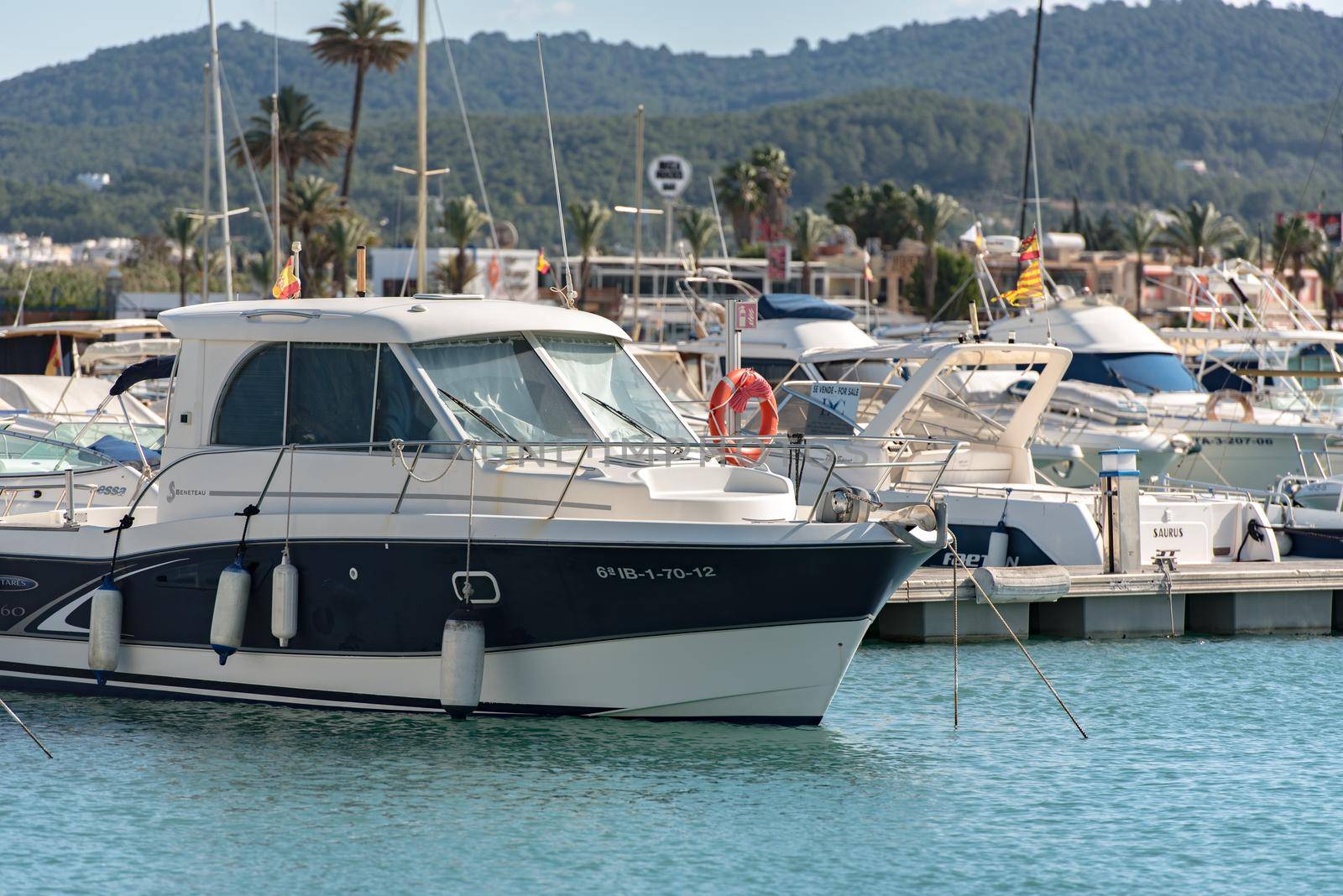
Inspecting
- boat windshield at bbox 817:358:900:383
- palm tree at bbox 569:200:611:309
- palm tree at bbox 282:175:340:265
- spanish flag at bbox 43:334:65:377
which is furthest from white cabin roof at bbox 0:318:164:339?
palm tree at bbox 569:200:611:309

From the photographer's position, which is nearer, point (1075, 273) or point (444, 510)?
point (444, 510)

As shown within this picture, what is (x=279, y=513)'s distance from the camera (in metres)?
10.5

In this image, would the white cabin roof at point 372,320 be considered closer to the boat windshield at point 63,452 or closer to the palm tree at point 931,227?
the boat windshield at point 63,452

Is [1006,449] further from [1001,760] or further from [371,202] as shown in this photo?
[371,202]

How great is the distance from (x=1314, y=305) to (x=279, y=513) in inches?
3507

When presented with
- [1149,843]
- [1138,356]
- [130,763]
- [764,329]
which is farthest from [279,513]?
[1138,356]

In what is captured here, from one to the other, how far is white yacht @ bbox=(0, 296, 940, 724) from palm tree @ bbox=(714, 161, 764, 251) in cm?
6839

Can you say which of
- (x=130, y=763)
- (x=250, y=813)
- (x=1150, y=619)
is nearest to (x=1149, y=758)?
(x=1150, y=619)

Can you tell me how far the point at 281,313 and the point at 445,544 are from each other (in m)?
2.12

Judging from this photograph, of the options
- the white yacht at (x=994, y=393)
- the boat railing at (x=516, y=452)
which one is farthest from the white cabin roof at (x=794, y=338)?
the boat railing at (x=516, y=452)

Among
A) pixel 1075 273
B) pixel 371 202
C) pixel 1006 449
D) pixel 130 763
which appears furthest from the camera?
pixel 371 202

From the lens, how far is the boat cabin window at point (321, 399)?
10430 millimetres

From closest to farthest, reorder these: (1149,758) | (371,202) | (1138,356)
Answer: (1149,758), (1138,356), (371,202)

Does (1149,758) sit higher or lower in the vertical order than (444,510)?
lower
